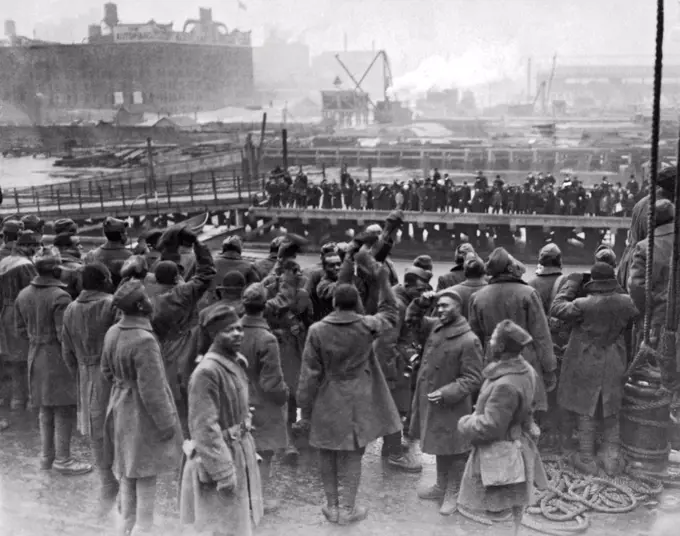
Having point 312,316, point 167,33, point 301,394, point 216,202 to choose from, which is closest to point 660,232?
point 312,316

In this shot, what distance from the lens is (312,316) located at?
643 centimetres

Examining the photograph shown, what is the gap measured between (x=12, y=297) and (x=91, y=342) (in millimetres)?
2058

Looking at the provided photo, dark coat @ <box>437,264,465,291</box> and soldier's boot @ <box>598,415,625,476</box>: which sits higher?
dark coat @ <box>437,264,465,291</box>

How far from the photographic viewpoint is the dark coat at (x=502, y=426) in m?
4.28

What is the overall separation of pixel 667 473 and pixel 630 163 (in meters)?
36.5

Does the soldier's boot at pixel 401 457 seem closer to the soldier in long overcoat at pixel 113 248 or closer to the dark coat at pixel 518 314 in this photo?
the dark coat at pixel 518 314

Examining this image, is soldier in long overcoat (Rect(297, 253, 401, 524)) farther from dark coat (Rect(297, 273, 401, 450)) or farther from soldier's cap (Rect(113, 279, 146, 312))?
soldier's cap (Rect(113, 279, 146, 312))

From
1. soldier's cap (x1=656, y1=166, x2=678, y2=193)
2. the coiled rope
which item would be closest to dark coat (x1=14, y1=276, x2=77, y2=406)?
the coiled rope

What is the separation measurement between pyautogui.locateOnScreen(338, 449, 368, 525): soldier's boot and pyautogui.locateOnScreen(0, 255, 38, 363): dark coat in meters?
3.40

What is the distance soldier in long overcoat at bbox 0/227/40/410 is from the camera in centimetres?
714

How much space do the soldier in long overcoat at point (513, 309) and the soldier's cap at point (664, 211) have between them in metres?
1.59

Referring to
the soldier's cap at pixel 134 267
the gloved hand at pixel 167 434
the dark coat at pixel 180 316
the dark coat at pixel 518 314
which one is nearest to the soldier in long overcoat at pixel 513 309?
the dark coat at pixel 518 314

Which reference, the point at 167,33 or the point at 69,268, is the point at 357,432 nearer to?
the point at 69,268

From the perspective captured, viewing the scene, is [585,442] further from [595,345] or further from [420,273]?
[420,273]
